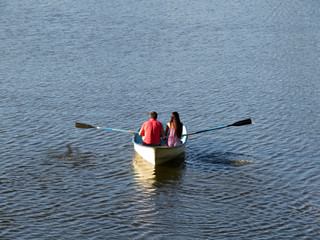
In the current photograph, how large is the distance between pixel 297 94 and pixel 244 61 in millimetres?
6452

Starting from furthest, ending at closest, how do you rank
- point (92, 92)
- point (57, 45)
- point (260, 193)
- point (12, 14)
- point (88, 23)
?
point (12, 14)
point (88, 23)
point (57, 45)
point (92, 92)
point (260, 193)

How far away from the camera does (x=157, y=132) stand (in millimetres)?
18594

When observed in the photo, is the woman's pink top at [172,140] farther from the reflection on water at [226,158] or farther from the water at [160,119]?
the reflection on water at [226,158]

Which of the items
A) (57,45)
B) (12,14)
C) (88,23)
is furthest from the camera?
(12,14)

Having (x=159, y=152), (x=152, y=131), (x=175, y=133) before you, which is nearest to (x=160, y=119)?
(x=175, y=133)

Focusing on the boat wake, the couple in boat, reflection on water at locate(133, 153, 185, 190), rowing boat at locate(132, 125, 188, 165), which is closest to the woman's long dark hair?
the couple in boat

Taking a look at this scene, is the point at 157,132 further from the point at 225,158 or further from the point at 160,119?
the point at 160,119

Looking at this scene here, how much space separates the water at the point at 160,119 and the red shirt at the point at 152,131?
0.79 meters

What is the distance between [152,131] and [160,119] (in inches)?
182

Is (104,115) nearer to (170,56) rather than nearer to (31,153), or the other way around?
(31,153)

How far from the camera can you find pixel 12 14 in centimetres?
4516

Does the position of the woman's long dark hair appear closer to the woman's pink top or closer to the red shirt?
the woman's pink top

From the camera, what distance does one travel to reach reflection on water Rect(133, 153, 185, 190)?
1744 centimetres

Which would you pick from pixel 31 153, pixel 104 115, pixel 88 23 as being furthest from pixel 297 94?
pixel 88 23
